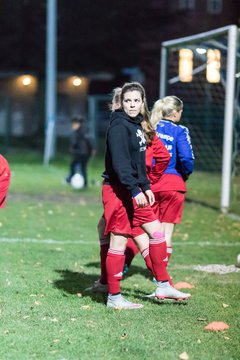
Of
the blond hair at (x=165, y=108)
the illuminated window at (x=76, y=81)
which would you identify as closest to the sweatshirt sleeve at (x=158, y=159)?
the blond hair at (x=165, y=108)

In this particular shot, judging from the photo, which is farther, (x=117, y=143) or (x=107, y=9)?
(x=107, y=9)

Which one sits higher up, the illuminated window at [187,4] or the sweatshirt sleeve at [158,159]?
the illuminated window at [187,4]

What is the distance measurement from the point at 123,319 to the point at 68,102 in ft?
156

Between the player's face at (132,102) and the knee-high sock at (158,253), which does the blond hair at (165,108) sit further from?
the knee-high sock at (158,253)

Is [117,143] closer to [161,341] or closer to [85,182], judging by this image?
[161,341]

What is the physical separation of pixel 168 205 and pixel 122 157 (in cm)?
153

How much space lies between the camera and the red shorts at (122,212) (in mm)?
7047

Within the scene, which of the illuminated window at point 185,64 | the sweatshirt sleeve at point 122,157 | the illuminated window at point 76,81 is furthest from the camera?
the illuminated window at point 76,81

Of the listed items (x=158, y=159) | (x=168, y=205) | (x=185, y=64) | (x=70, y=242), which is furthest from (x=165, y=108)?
(x=185, y=64)

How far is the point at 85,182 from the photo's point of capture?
19.9 meters

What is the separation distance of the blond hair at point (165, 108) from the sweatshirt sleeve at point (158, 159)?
49cm

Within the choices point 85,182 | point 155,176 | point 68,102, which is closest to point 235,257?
point 155,176

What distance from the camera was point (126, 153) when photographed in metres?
6.90

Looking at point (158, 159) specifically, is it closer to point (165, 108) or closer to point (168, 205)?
point (165, 108)
